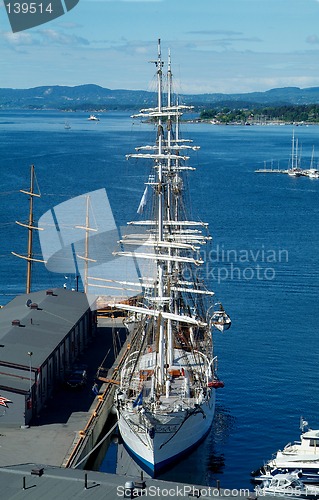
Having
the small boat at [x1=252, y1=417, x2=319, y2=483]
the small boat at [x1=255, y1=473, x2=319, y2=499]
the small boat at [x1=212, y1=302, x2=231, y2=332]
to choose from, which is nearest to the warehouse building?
the small boat at [x1=212, y1=302, x2=231, y2=332]

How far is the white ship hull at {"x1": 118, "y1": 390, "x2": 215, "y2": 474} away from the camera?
2330 centimetres

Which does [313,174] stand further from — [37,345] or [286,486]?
[286,486]

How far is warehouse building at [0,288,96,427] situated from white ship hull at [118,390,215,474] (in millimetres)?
2477

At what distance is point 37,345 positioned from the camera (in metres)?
26.5

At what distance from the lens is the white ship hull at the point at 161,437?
23297 mm

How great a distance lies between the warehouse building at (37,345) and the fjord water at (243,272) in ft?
9.25

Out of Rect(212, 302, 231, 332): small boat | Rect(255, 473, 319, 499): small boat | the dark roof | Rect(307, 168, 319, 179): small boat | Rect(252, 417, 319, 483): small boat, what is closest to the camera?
Rect(255, 473, 319, 499): small boat

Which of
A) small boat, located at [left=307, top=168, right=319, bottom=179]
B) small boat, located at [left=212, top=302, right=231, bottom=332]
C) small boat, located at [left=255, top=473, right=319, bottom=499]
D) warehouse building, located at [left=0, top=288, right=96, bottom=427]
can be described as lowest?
small boat, located at [left=255, top=473, right=319, bottom=499]

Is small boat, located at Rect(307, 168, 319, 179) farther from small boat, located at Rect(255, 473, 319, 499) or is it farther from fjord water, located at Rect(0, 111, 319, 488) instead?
small boat, located at Rect(255, 473, 319, 499)

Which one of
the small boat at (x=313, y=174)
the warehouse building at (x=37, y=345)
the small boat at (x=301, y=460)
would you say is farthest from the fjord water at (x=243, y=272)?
the warehouse building at (x=37, y=345)

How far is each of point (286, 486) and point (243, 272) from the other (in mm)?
24174

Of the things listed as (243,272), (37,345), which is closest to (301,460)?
(37,345)

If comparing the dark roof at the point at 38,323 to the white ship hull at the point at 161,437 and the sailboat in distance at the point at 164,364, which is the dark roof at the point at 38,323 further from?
the white ship hull at the point at 161,437

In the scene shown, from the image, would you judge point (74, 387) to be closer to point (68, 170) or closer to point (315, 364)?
point (315, 364)
